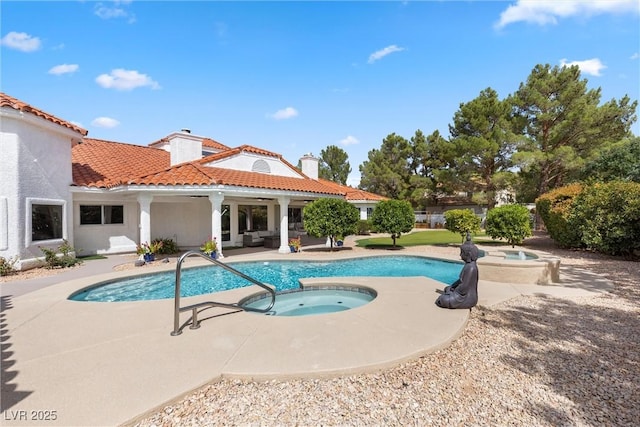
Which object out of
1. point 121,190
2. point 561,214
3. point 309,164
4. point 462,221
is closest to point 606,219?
point 561,214

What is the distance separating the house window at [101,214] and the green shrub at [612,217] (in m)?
27.0

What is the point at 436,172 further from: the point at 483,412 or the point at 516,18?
the point at 483,412

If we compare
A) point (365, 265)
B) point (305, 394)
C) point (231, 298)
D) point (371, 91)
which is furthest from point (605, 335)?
point (371, 91)

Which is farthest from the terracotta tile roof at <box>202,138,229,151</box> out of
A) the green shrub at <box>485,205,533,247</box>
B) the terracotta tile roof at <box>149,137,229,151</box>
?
the green shrub at <box>485,205,533,247</box>

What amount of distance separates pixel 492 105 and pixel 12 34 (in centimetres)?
4024

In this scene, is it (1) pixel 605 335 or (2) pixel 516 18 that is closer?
(1) pixel 605 335

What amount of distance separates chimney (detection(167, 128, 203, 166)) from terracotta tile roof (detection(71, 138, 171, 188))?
1.84m

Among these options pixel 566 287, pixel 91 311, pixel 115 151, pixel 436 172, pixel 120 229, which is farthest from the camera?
pixel 436 172

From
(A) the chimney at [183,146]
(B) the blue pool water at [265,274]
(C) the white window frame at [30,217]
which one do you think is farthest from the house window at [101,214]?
(B) the blue pool water at [265,274]

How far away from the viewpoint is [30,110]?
39.6 feet

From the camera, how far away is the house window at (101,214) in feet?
54.8

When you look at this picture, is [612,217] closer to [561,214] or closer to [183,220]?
[561,214]

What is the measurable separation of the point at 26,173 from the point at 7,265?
3990 millimetres

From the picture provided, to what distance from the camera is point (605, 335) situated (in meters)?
5.89
